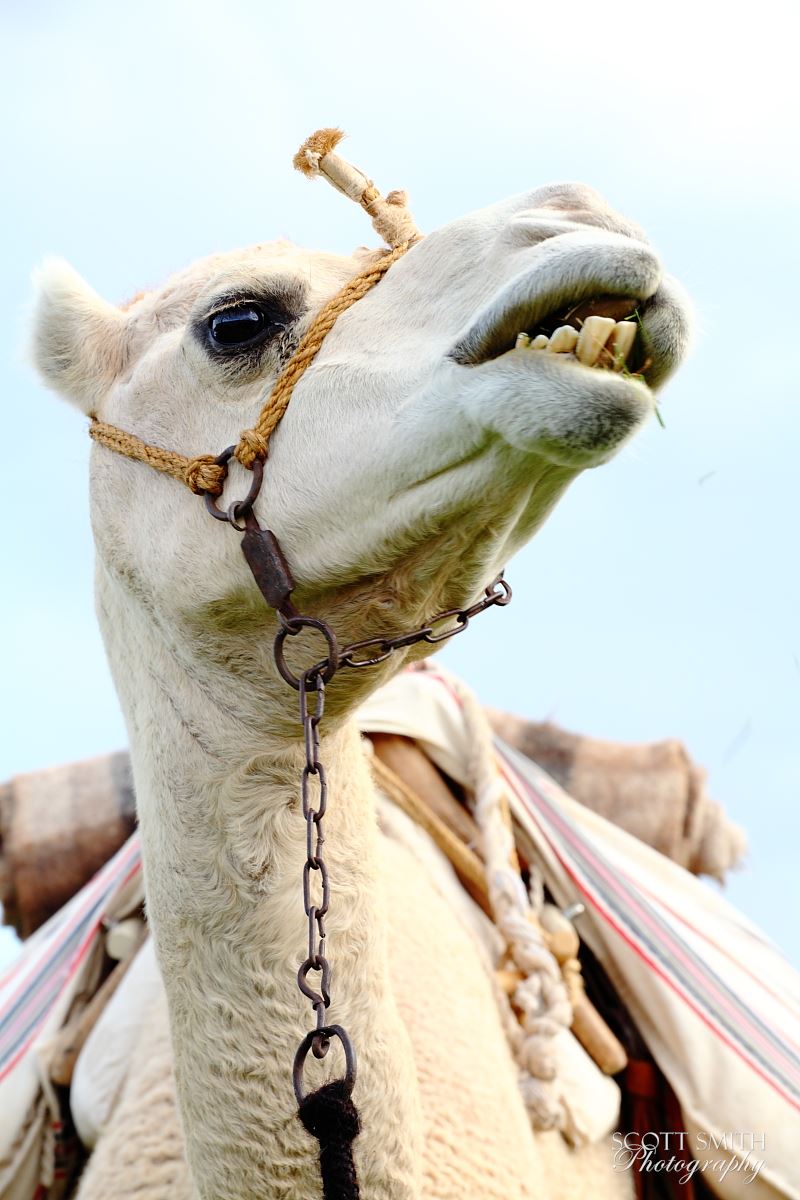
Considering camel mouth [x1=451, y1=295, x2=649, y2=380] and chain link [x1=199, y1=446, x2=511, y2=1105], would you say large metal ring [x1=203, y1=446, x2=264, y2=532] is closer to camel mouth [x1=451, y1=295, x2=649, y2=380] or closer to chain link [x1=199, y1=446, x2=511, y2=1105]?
chain link [x1=199, y1=446, x2=511, y2=1105]

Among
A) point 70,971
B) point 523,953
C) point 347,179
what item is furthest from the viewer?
point 70,971

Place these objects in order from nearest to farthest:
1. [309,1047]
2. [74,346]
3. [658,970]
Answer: [309,1047] → [74,346] → [658,970]

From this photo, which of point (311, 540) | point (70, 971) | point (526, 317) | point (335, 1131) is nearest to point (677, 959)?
point (70, 971)

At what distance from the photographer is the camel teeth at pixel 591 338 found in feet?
4.43

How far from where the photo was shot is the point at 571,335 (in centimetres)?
135

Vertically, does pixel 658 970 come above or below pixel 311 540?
below

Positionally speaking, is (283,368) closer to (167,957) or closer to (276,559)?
(276,559)

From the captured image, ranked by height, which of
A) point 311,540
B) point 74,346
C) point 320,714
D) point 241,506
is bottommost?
point 320,714

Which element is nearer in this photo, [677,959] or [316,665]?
[316,665]

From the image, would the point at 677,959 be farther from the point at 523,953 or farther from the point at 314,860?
the point at 314,860

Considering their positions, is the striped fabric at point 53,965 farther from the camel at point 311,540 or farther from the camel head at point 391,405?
the camel head at point 391,405

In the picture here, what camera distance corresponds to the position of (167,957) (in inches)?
70.6

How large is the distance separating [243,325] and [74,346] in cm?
49

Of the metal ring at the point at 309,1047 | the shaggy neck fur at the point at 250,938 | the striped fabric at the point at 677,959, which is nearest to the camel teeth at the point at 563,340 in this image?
the shaggy neck fur at the point at 250,938
